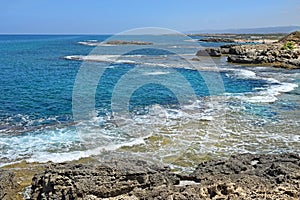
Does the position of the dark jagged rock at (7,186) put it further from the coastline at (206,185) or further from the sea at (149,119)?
the sea at (149,119)

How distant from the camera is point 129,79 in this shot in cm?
3334

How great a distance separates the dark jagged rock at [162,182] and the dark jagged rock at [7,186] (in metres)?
0.71

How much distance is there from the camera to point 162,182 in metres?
7.86

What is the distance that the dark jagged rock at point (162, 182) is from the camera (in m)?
6.86

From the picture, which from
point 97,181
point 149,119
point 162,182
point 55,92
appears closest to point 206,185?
point 162,182

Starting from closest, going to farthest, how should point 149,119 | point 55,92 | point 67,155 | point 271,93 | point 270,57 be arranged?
point 67,155 → point 149,119 → point 271,93 → point 55,92 → point 270,57

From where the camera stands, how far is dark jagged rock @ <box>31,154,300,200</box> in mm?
6855

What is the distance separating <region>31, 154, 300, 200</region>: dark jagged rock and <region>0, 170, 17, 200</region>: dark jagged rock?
2.32ft

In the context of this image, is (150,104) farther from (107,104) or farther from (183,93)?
(183,93)

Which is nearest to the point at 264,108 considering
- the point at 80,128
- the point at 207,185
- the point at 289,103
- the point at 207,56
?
the point at 289,103

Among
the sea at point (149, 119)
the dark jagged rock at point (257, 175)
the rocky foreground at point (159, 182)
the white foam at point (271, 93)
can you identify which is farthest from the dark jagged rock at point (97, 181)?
the white foam at point (271, 93)

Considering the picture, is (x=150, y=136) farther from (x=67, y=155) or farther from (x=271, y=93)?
(x=271, y=93)

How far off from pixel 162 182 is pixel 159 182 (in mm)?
74

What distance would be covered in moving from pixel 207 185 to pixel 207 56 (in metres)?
55.5
